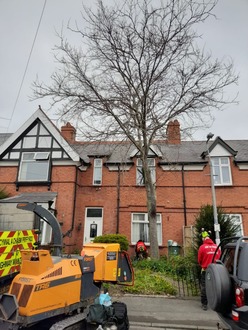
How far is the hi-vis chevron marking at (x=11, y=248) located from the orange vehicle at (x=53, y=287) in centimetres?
228

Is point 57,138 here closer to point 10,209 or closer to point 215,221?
point 10,209

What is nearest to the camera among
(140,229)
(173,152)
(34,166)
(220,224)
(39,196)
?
(220,224)

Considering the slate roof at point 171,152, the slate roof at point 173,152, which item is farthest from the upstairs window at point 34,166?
the slate roof at point 173,152

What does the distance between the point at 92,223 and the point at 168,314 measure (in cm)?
1000

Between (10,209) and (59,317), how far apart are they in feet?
20.5

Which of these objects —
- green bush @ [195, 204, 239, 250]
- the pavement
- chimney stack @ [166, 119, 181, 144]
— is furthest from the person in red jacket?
chimney stack @ [166, 119, 181, 144]

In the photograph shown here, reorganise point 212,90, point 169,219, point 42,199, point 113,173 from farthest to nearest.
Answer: point 113,173 → point 169,219 → point 42,199 → point 212,90

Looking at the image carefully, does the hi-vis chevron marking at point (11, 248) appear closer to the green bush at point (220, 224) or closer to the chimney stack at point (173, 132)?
the green bush at point (220, 224)

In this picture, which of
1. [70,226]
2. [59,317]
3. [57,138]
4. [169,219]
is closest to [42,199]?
[70,226]

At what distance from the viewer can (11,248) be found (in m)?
7.07

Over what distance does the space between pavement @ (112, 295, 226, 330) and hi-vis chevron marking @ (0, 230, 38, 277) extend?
3292 millimetres

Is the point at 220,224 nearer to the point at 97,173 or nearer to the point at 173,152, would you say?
the point at 173,152

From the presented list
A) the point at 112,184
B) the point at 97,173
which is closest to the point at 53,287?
the point at 112,184

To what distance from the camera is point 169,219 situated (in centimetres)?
1554
